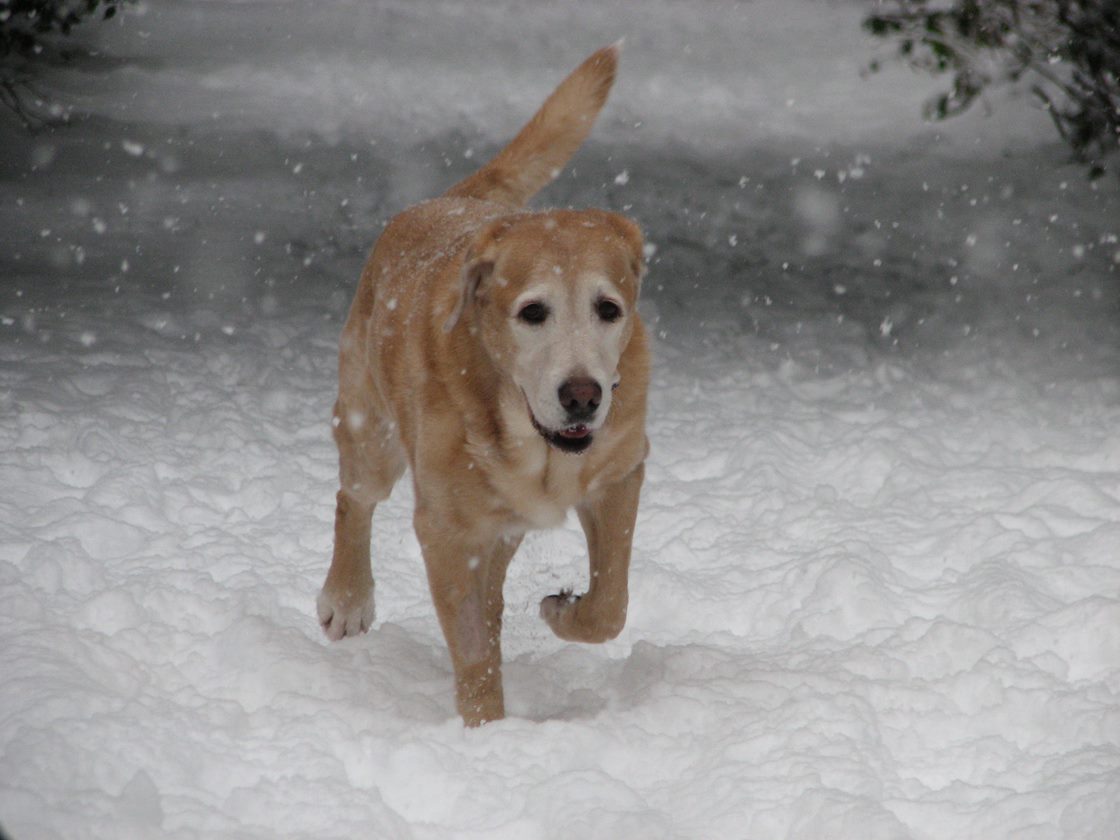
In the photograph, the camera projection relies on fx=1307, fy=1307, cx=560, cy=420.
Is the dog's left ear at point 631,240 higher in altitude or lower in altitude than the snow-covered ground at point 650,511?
higher

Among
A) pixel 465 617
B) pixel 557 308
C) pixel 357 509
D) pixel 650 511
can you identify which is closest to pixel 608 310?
pixel 557 308

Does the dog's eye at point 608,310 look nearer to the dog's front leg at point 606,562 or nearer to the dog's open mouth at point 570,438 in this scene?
the dog's open mouth at point 570,438

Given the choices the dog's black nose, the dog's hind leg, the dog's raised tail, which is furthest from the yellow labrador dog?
the dog's raised tail

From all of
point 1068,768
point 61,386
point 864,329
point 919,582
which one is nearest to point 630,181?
point 864,329

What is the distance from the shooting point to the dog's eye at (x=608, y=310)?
122 inches

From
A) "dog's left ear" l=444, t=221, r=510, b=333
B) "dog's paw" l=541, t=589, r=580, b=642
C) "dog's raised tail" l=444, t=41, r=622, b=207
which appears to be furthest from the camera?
"dog's raised tail" l=444, t=41, r=622, b=207

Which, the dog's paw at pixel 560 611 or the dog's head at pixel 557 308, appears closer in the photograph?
the dog's head at pixel 557 308

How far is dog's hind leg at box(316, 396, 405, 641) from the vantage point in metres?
4.06

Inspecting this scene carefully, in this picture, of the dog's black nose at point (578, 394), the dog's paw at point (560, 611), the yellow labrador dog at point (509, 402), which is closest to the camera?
the dog's black nose at point (578, 394)

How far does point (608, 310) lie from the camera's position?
312cm

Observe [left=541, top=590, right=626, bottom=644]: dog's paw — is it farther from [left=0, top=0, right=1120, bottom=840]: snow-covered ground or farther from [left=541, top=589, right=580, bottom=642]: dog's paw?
[left=0, top=0, right=1120, bottom=840]: snow-covered ground

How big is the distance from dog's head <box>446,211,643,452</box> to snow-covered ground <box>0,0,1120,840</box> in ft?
2.74

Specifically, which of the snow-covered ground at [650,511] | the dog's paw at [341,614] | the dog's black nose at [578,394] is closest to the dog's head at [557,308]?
the dog's black nose at [578,394]

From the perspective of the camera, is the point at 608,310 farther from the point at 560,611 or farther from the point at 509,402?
the point at 560,611
